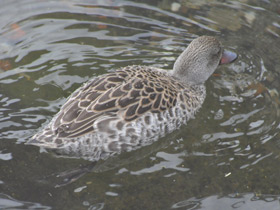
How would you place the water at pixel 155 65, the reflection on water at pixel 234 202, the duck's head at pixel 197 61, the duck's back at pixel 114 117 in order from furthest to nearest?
the duck's head at pixel 197 61
the duck's back at pixel 114 117
the water at pixel 155 65
the reflection on water at pixel 234 202

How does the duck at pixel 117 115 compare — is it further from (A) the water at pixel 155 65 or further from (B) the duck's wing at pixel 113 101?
(A) the water at pixel 155 65

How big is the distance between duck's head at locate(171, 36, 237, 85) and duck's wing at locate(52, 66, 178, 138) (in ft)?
2.18

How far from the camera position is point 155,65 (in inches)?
322

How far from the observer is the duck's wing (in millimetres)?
6355

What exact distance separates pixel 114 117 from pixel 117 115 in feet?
0.19

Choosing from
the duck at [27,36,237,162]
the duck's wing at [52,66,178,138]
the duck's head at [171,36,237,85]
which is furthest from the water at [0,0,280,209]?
the duck's wing at [52,66,178,138]

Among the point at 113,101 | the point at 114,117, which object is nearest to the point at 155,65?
the point at 113,101

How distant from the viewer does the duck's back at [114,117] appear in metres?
6.34

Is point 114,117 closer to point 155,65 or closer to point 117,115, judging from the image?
point 117,115

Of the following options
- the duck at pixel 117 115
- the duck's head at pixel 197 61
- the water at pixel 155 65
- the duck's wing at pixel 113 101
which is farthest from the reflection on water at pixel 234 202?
the duck's head at pixel 197 61

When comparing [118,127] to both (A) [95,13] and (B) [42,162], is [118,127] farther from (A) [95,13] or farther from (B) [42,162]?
(A) [95,13]

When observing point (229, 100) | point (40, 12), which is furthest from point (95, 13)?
→ point (229, 100)

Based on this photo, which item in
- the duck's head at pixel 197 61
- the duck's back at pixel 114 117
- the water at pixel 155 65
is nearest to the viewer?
the water at pixel 155 65

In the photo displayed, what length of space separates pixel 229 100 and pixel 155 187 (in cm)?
208
